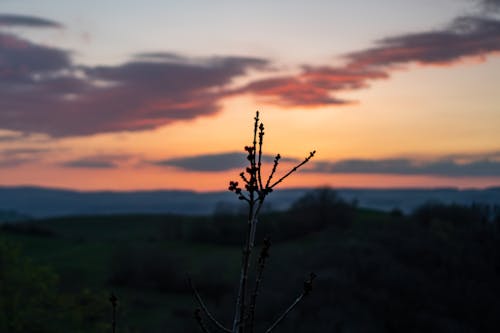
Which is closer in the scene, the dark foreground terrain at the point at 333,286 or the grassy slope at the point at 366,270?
the dark foreground terrain at the point at 333,286

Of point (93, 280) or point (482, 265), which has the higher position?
point (482, 265)

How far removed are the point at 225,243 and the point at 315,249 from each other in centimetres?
4827

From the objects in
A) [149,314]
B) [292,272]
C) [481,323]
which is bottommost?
[149,314]

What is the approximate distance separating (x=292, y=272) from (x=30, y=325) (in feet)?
42.4

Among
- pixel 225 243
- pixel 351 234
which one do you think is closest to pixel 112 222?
pixel 225 243

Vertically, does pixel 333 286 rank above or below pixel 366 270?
below

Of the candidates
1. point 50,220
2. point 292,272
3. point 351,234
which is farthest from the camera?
point 50,220

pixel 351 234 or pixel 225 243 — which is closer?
pixel 351 234

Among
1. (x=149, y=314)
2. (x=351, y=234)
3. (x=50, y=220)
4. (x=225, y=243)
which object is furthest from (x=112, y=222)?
(x=351, y=234)

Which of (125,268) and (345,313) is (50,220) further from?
(345,313)

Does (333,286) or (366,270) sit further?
(366,270)

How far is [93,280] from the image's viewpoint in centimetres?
6391

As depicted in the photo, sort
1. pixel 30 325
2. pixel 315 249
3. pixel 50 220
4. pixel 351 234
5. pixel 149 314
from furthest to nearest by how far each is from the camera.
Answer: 1. pixel 50 220
2. pixel 149 314
3. pixel 351 234
4. pixel 315 249
5. pixel 30 325

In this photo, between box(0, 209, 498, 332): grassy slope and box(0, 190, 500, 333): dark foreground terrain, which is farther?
box(0, 209, 498, 332): grassy slope
